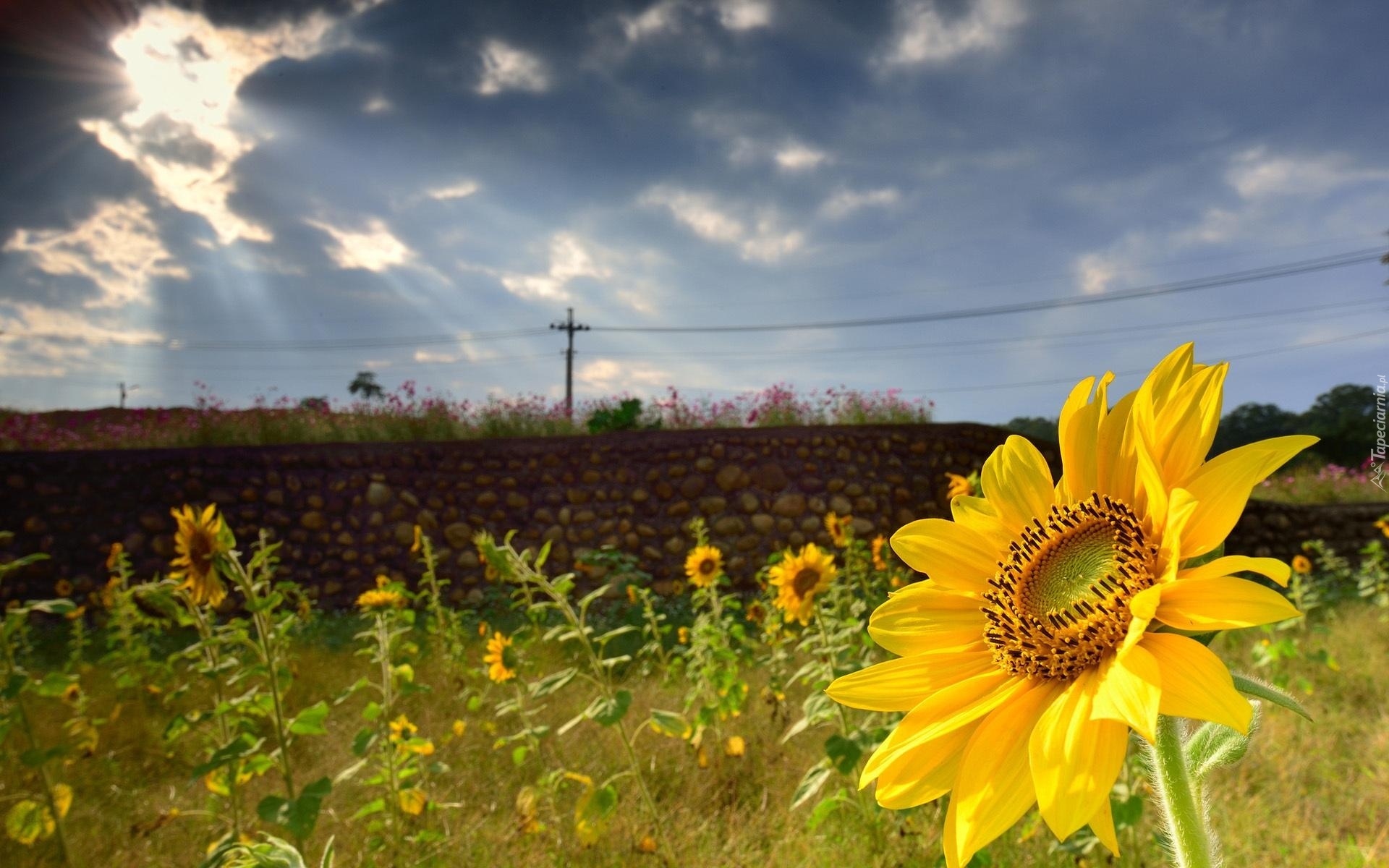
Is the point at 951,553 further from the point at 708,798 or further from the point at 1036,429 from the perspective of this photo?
the point at 1036,429

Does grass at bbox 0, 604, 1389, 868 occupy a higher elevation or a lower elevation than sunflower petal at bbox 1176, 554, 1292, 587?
lower

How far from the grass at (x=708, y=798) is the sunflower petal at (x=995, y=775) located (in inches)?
54.0

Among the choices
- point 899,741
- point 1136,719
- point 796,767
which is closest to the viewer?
point 1136,719

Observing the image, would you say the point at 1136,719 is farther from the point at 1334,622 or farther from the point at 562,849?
the point at 1334,622

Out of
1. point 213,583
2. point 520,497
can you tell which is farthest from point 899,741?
point 520,497

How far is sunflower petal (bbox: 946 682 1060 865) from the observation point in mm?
754

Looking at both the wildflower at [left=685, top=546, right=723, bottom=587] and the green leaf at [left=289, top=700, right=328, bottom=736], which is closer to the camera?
the green leaf at [left=289, top=700, right=328, bottom=736]

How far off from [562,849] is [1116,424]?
244 centimetres

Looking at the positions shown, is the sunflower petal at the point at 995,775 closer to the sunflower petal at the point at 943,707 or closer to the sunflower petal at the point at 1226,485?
the sunflower petal at the point at 943,707

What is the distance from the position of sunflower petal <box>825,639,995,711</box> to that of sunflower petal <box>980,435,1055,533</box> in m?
0.17

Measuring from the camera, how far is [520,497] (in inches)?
333

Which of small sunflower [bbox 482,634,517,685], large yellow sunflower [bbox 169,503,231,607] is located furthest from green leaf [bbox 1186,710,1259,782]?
small sunflower [bbox 482,634,517,685]

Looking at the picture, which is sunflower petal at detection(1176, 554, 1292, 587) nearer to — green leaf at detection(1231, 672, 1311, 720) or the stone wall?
green leaf at detection(1231, 672, 1311, 720)

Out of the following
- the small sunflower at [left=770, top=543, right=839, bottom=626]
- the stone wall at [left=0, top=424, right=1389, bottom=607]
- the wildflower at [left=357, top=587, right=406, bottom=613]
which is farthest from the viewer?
the stone wall at [left=0, top=424, right=1389, bottom=607]
